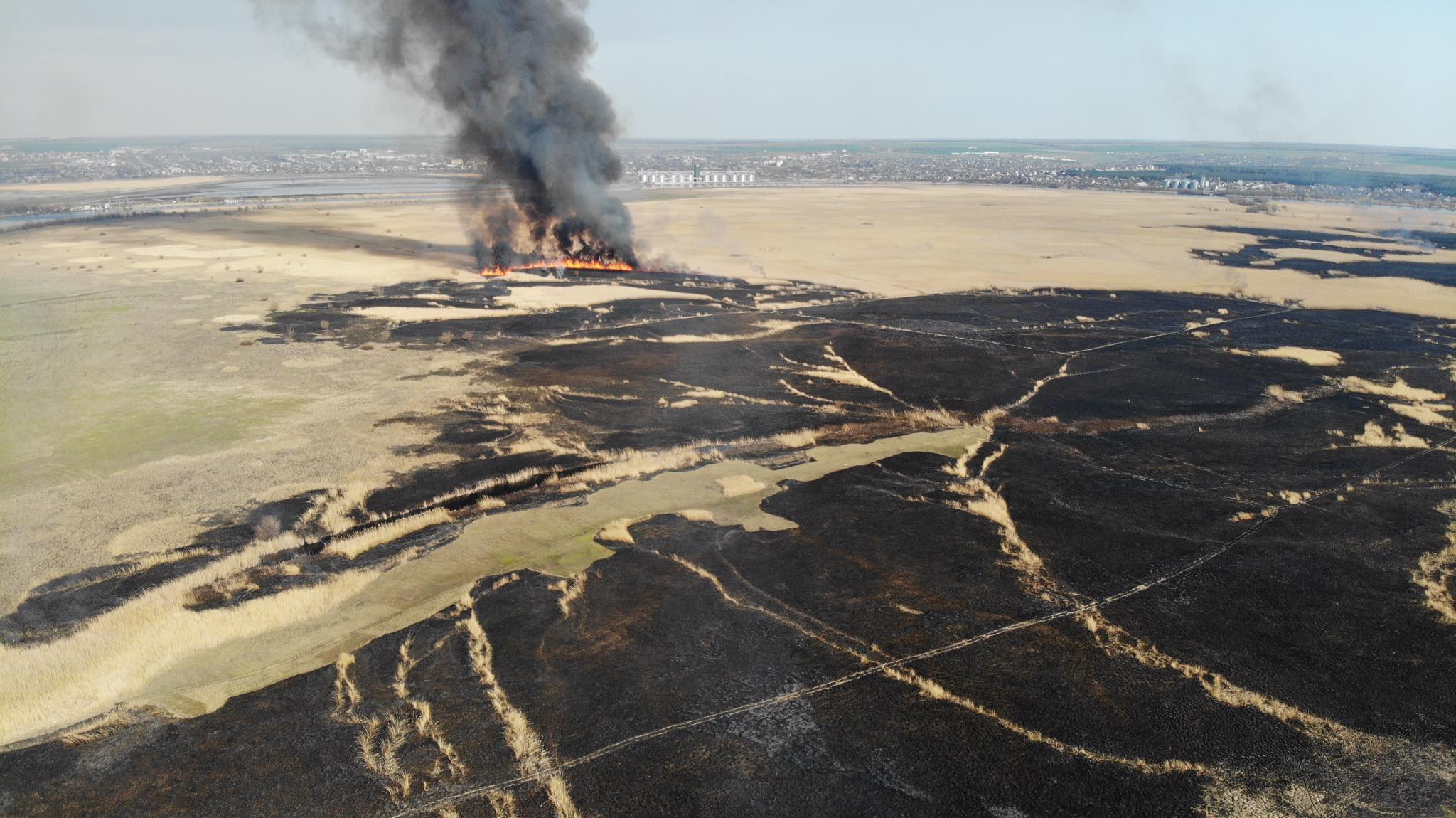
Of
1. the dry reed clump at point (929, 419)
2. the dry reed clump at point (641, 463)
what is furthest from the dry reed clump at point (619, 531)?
the dry reed clump at point (929, 419)

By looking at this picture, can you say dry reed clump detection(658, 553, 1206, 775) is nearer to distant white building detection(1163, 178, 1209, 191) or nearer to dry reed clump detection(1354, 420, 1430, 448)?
dry reed clump detection(1354, 420, 1430, 448)

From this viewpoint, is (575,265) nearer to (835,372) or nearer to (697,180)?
→ (835,372)

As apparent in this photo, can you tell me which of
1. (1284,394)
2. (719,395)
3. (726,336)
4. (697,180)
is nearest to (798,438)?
(719,395)

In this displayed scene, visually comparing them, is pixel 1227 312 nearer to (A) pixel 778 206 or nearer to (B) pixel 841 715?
(B) pixel 841 715

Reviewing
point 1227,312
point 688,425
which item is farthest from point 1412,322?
point 688,425

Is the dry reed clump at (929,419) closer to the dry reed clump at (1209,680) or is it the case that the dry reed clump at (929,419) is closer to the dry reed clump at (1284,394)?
the dry reed clump at (1209,680)

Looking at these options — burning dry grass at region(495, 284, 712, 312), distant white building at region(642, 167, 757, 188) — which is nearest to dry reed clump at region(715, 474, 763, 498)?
burning dry grass at region(495, 284, 712, 312)
